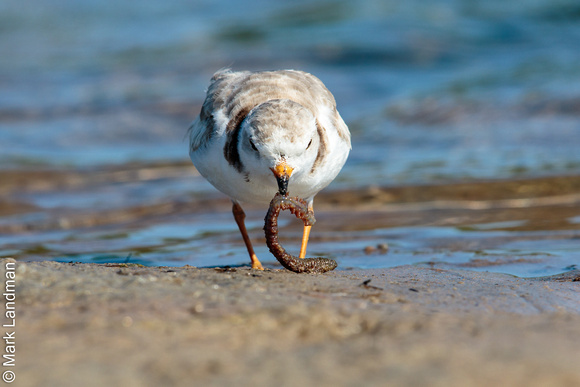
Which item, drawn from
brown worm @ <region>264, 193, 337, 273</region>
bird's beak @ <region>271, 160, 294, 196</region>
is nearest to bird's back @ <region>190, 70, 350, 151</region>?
bird's beak @ <region>271, 160, 294, 196</region>

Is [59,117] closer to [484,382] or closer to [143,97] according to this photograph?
[143,97]

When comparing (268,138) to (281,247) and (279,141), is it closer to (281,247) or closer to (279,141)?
(279,141)

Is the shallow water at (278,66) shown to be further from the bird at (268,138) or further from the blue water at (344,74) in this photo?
the bird at (268,138)

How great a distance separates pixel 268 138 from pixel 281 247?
73 cm

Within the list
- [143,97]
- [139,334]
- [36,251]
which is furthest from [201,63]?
[139,334]

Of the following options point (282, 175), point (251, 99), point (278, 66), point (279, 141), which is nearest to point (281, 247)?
point (282, 175)

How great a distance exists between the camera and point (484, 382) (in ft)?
7.20

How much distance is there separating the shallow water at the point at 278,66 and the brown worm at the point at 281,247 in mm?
1066

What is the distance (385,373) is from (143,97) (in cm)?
1413

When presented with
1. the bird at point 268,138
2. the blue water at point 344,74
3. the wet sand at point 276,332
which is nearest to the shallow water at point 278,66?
the blue water at point 344,74

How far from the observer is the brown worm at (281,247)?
13.2ft

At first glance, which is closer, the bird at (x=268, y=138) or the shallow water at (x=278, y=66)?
the bird at (x=268, y=138)

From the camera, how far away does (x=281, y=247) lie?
4.05 metres

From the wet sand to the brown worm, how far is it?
42 centimetres
